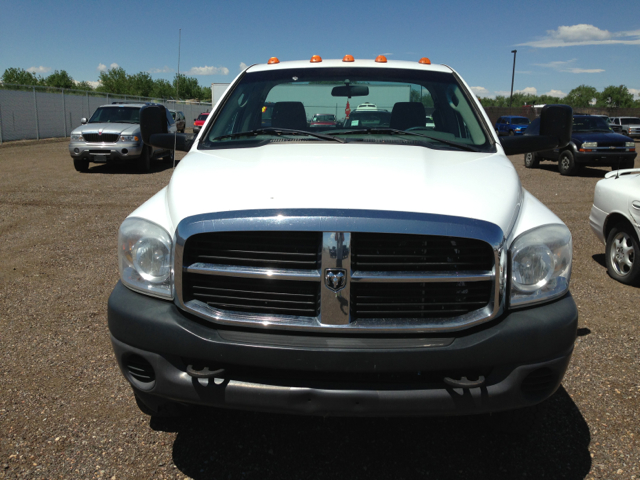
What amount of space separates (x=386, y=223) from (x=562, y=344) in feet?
3.00

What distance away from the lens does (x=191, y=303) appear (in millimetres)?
2225

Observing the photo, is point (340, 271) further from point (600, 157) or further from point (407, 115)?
point (600, 157)

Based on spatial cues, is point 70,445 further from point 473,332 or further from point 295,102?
point 295,102

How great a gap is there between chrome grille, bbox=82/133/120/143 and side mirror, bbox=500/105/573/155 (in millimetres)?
12832

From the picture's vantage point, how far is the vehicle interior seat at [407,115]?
3547 millimetres

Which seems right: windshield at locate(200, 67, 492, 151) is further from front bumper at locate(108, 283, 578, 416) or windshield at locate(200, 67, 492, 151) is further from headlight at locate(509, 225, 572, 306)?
front bumper at locate(108, 283, 578, 416)

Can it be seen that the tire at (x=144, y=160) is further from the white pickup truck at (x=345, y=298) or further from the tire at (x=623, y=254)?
the white pickup truck at (x=345, y=298)

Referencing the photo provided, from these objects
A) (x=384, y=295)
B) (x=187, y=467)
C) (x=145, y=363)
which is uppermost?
(x=384, y=295)

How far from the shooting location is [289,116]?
3615mm

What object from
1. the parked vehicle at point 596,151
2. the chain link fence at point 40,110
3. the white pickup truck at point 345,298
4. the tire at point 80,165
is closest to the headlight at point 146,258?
the white pickup truck at point 345,298

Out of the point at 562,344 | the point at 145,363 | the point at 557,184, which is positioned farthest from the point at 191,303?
the point at 557,184

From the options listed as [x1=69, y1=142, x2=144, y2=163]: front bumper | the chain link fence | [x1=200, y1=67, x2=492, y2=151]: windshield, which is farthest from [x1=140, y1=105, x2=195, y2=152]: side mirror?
the chain link fence

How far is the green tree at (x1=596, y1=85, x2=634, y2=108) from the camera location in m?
106

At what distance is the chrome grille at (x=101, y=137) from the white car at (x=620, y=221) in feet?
39.8
